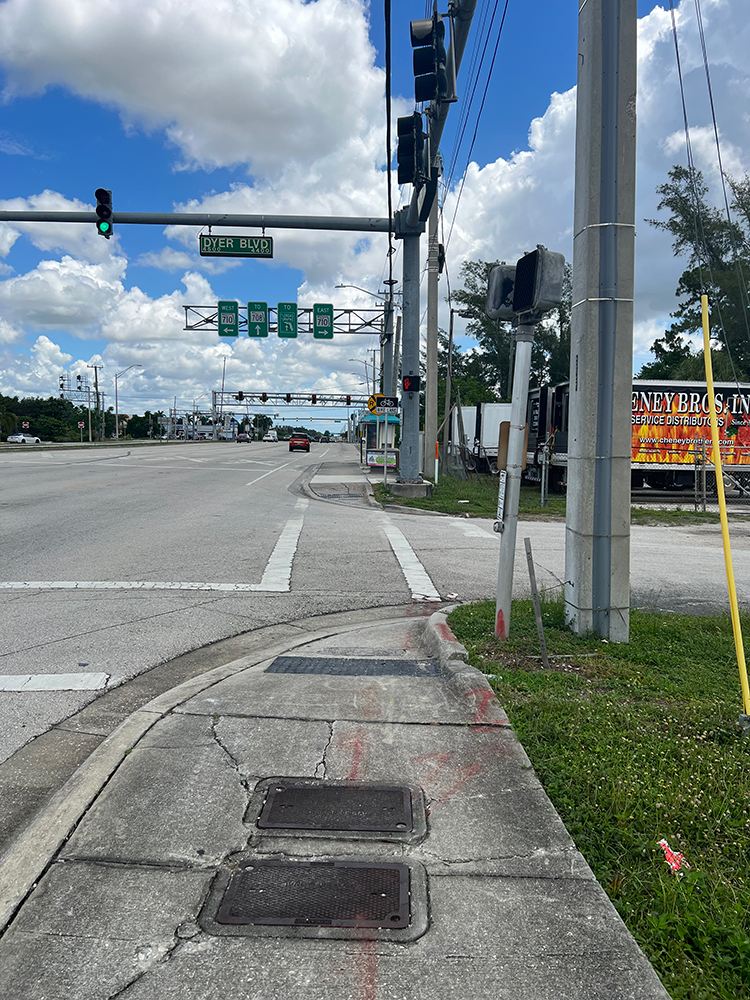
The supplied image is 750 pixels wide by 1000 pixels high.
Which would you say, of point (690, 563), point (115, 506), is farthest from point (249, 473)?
point (690, 563)

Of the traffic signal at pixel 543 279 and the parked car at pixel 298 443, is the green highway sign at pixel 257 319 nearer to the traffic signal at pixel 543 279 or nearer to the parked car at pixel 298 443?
the traffic signal at pixel 543 279

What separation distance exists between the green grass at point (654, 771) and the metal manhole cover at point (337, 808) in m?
0.75

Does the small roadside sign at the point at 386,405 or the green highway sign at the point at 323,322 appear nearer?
the small roadside sign at the point at 386,405

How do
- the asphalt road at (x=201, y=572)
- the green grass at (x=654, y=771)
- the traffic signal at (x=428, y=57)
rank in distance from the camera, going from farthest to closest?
1. the traffic signal at (x=428, y=57)
2. the asphalt road at (x=201, y=572)
3. the green grass at (x=654, y=771)

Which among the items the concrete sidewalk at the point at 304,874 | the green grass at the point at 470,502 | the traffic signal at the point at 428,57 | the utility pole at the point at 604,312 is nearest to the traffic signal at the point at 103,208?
the green grass at the point at 470,502

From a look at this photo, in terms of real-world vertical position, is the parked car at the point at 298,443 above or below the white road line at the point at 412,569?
above

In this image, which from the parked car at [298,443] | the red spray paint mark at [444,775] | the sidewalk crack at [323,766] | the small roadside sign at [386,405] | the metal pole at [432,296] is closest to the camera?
the red spray paint mark at [444,775]

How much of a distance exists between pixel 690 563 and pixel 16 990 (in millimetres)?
10515

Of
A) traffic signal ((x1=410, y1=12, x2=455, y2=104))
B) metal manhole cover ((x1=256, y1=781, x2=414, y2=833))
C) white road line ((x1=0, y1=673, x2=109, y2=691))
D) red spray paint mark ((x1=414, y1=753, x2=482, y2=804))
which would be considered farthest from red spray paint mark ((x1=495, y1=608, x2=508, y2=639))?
traffic signal ((x1=410, y1=12, x2=455, y2=104))

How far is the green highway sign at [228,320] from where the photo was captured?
34219 mm

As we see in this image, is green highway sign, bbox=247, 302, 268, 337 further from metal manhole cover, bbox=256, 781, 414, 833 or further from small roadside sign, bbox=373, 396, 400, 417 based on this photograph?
metal manhole cover, bbox=256, 781, 414, 833

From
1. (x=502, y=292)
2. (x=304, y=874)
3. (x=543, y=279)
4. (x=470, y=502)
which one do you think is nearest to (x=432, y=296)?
(x=470, y=502)

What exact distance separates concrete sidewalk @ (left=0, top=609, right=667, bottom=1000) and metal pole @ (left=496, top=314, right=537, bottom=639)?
149 centimetres

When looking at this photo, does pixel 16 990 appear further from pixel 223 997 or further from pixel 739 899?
pixel 739 899
